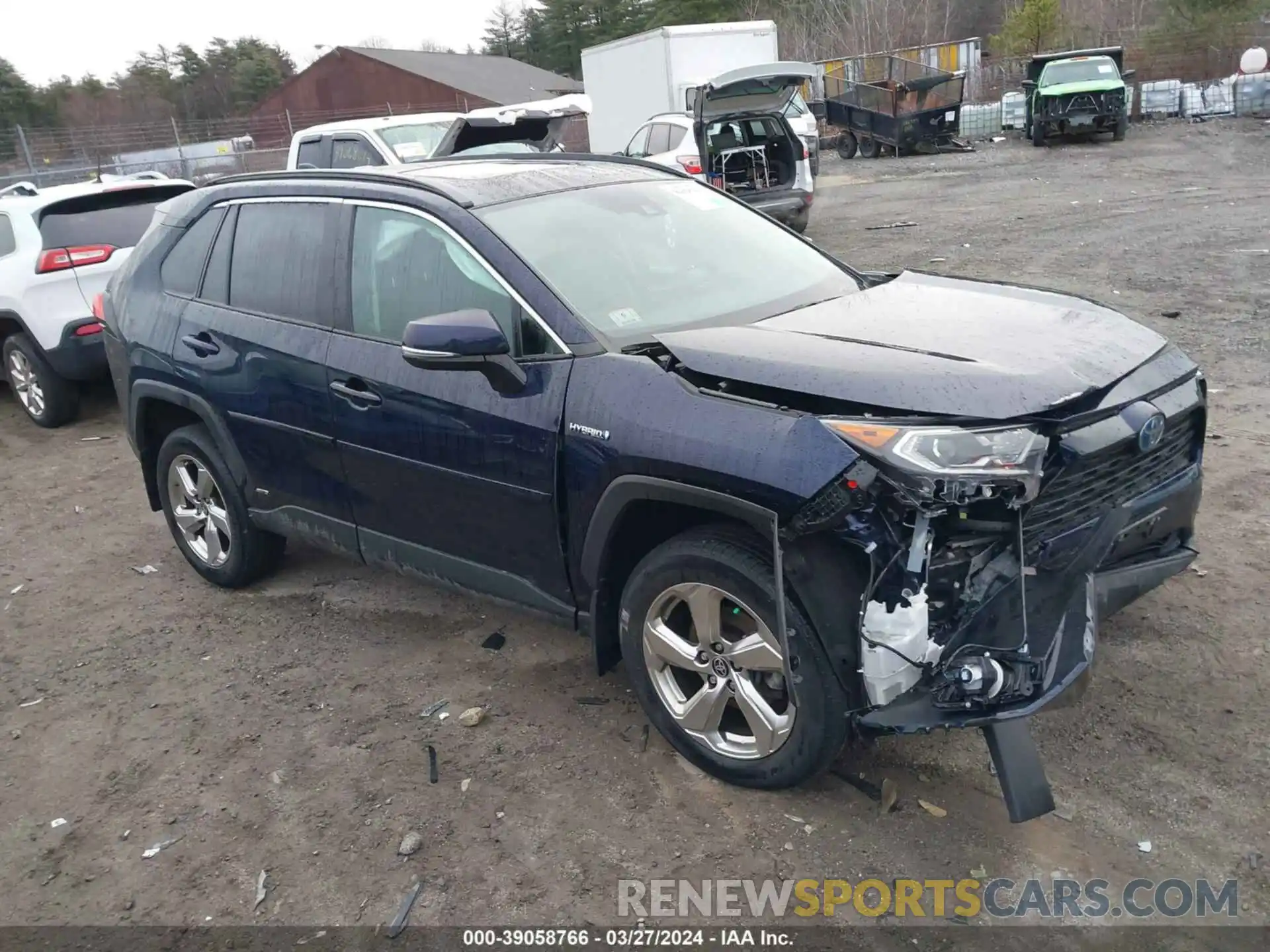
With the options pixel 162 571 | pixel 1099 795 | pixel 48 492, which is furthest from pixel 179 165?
pixel 1099 795

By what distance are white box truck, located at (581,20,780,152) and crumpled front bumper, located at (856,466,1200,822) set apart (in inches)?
745

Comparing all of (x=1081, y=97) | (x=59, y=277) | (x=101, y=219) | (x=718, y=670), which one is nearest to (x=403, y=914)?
(x=718, y=670)

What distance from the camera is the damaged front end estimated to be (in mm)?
2615

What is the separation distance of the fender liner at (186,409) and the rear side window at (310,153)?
7375 mm

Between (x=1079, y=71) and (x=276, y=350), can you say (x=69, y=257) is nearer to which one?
(x=276, y=350)

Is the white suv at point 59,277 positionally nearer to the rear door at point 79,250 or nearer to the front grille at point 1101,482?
the rear door at point 79,250

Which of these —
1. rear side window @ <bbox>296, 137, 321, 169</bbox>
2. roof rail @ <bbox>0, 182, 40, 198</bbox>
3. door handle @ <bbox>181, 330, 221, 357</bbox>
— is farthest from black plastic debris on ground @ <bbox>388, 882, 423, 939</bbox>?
rear side window @ <bbox>296, 137, 321, 169</bbox>

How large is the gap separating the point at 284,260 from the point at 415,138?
306 inches

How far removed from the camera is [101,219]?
8.08 metres

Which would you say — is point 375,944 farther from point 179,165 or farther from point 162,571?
point 179,165

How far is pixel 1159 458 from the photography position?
3172mm

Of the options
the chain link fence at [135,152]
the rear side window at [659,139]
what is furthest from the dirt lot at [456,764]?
the chain link fence at [135,152]

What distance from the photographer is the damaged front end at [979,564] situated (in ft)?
8.58

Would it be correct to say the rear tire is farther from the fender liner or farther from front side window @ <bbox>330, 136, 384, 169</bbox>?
front side window @ <bbox>330, 136, 384, 169</bbox>
